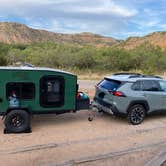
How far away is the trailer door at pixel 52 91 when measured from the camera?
9.70 metres

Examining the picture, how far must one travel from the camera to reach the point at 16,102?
9.34m

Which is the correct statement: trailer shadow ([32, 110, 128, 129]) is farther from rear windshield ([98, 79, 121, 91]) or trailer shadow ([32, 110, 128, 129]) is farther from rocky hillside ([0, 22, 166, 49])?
rocky hillside ([0, 22, 166, 49])

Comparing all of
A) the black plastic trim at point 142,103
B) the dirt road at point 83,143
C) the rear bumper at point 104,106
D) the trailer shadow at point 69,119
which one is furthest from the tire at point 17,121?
the black plastic trim at point 142,103

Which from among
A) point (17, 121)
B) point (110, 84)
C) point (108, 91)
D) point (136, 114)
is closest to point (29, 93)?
point (17, 121)

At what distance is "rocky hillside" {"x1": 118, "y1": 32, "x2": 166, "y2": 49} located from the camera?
381 feet

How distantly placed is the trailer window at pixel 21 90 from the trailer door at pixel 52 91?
0.30m

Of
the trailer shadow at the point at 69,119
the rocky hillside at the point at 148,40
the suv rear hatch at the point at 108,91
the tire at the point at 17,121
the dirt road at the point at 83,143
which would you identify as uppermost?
the rocky hillside at the point at 148,40

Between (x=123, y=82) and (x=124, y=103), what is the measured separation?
671 millimetres

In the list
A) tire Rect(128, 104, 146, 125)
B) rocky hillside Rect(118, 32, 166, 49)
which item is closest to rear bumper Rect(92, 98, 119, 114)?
tire Rect(128, 104, 146, 125)

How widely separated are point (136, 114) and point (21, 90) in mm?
3858

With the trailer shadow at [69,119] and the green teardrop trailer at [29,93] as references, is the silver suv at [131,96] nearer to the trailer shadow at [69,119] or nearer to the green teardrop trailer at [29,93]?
the trailer shadow at [69,119]

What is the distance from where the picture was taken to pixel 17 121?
9375 millimetres

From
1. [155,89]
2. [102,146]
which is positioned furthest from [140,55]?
[102,146]

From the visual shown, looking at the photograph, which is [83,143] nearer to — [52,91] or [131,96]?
[52,91]
